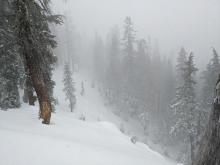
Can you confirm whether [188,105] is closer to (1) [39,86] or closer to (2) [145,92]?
(2) [145,92]

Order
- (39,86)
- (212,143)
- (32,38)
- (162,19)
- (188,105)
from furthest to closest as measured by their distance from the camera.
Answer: (162,19)
(188,105)
(39,86)
(32,38)
(212,143)

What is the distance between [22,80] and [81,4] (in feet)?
391

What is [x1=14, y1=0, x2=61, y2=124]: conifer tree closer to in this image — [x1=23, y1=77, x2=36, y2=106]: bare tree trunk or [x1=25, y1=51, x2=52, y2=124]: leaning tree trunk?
[x1=25, y1=51, x2=52, y2=124]: leaning tree trunk

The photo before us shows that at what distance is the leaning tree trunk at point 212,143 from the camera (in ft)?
20.1

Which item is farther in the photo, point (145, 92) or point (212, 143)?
point (145, 92)

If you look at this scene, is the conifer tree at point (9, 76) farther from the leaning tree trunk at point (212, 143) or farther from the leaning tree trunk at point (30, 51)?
the leaning tree trunk at point (212, 143)

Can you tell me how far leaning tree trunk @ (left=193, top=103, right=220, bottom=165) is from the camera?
613cm

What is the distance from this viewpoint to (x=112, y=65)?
2202 inches

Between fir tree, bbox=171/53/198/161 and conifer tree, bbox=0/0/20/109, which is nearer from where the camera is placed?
conifer tree, bbox=0/0/20/109

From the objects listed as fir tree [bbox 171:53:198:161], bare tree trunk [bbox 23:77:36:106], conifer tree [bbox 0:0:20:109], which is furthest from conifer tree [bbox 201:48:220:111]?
conifer tree [bbox 0:0:20:109]

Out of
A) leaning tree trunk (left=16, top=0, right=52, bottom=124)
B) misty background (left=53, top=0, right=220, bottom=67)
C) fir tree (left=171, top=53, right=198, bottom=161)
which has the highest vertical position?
misty background (left=53, top=0, right=220, bottom=67)

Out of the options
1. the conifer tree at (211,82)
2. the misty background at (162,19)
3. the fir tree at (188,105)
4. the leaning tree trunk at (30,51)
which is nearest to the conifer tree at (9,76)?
the leaning tree trunk at (30,51)

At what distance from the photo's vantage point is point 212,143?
21.0 ft

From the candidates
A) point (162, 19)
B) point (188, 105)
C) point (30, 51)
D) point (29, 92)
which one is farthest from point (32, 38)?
point (162, 19)
